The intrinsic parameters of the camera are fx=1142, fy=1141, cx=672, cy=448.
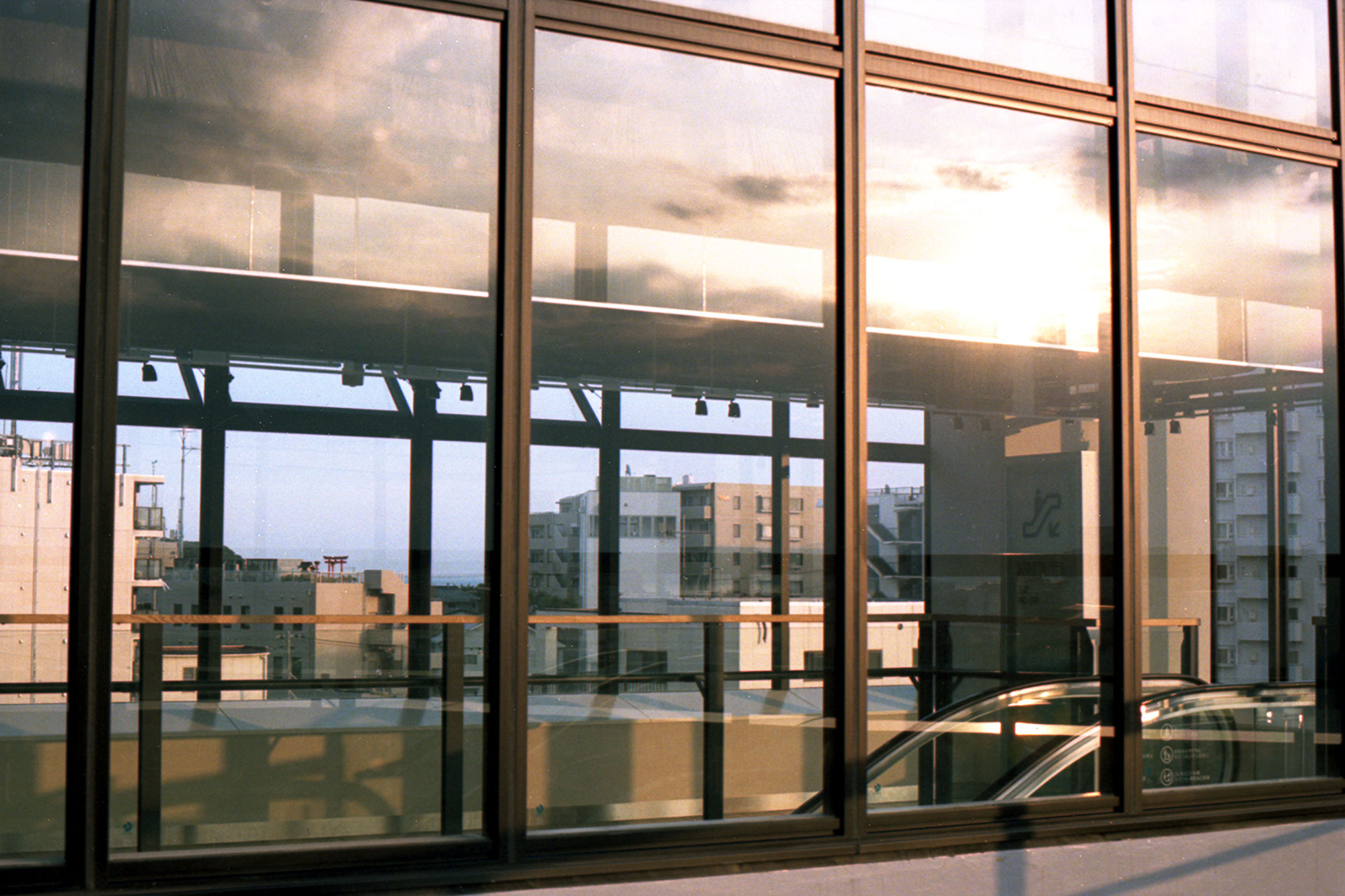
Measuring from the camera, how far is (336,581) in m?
4.84

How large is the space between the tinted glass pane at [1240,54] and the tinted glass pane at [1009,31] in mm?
188

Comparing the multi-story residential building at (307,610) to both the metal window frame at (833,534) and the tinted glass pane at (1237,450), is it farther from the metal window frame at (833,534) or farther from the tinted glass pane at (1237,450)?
the tinted glass pane at (1237,450)

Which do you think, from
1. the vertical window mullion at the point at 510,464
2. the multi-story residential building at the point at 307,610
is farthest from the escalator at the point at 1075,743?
the multi-story residential building at the point at 307,610

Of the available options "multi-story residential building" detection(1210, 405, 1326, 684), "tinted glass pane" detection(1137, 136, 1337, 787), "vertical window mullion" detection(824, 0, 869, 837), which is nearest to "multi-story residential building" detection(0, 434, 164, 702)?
"vertical window mullion" detection(824, 0, 869, 837)

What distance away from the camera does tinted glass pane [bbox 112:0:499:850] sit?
10.1ft

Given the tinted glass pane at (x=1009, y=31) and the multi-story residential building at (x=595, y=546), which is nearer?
the multi-story residential building at (x=595, y=546)

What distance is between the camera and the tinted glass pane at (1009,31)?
349 cm

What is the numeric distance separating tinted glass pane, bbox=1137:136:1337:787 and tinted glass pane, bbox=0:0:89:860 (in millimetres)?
3196

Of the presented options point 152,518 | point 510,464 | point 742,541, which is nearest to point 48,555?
point 510,464

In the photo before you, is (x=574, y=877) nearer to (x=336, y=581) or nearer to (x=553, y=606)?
(x=553, y=606)

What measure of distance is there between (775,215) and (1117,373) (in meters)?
1.28

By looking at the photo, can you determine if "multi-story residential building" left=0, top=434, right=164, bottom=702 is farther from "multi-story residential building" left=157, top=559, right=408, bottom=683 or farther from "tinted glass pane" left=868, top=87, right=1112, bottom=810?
"tinted glass pane" left=868, top=87, right=1112, bottom=810

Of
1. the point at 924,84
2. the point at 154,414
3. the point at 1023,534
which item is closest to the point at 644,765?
the point at 1023,534

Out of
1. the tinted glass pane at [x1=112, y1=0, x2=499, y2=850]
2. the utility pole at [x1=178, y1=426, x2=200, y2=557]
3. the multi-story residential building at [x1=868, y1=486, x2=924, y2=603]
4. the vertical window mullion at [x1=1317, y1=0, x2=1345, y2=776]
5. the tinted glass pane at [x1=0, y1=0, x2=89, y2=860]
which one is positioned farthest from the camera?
the utility pole at [x1=178, y1=426, x2=200, y2=557]
